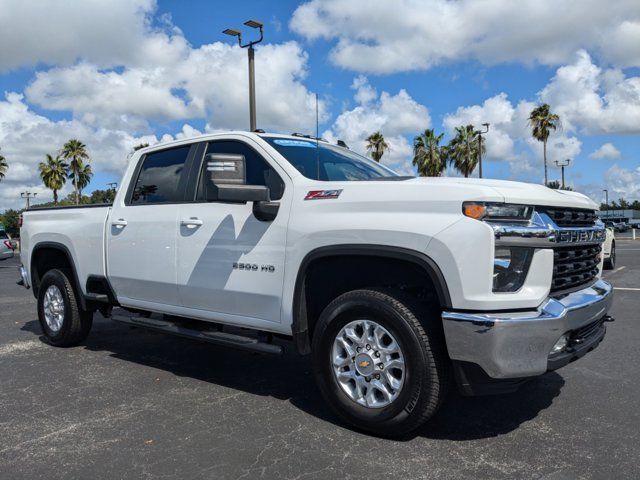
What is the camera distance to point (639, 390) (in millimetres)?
4359

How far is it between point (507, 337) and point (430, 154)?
134 ft

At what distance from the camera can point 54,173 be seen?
53.0 meters

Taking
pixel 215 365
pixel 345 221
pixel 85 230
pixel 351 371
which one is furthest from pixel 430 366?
pixel 85 230

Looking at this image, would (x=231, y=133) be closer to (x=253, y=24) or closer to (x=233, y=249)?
(x=233, y=249)

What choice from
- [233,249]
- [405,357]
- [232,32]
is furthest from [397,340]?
[232,32]

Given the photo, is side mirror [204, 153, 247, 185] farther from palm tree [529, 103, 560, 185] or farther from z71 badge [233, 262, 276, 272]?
palm tree [529, 103, 560, 185]

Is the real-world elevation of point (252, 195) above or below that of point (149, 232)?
above

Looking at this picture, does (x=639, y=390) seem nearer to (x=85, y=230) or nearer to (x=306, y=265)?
(x=306, y=265)

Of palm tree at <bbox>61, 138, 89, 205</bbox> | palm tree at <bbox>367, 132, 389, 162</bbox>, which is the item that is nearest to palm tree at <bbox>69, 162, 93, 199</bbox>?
palm tree at <bbox>61, 138, 89, 205</bbox>

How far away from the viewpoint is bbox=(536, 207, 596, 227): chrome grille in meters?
3.42

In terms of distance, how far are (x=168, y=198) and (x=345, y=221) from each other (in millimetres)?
2026

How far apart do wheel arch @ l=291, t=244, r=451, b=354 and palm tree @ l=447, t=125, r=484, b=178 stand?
39391mm

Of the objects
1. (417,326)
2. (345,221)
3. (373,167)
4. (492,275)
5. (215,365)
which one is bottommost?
(215,365)

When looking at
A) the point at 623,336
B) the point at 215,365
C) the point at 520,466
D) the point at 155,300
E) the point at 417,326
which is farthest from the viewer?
the point at 623,336
